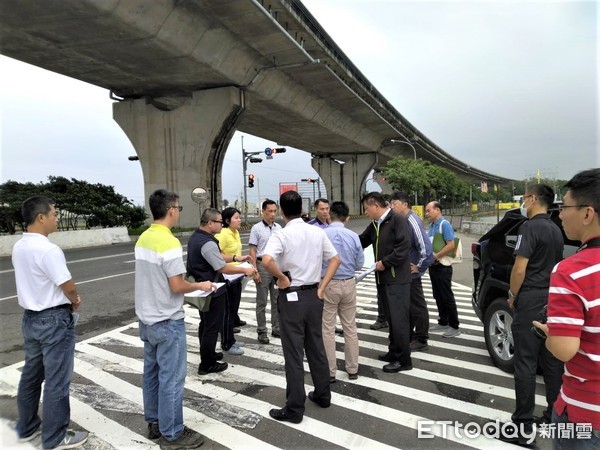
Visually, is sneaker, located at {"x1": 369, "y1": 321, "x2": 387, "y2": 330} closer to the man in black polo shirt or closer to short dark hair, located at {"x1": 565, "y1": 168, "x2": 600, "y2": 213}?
the man in black polo shirt

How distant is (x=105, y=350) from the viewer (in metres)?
5.67

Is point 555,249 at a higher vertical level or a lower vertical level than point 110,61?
lower

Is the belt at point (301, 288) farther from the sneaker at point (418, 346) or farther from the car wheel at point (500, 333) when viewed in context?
the sneaker at point (418, 346)

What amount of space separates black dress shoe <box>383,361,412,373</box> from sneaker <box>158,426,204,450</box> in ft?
7.32

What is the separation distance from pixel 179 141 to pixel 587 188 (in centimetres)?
2544

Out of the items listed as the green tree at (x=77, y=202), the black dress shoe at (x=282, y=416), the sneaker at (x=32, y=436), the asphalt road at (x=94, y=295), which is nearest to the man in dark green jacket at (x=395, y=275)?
the black dress shoe at (x=282, y=416)

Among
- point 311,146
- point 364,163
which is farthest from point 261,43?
point 364,163

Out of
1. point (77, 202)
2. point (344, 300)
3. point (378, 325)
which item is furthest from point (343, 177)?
point (344, 300)

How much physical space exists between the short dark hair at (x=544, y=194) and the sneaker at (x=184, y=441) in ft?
11.1

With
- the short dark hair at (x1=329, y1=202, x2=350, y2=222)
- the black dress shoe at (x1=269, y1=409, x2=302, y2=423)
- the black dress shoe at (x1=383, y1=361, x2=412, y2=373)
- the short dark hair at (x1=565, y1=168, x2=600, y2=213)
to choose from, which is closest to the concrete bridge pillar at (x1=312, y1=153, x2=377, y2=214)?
the short dark hair at (x1=329, y1=202, x2=350, y2=222)

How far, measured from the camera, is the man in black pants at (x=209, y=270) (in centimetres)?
443

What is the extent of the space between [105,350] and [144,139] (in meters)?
22.3

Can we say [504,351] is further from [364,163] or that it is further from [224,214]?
[364,163]

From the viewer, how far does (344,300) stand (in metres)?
4.49
